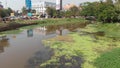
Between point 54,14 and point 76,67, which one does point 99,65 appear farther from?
point 54,14

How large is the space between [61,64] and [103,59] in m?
2.43

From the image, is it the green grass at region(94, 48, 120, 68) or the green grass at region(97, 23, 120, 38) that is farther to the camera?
the green grass at region(97, 23, 120, 38)

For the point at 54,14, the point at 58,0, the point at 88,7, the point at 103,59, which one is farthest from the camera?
the point at 58,0

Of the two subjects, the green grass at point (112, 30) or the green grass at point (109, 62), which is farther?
the green grass at point (112, 30)

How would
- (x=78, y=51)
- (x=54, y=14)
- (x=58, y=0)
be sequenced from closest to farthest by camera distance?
(x=78, y=51), (x=54, y=14), (x=58, y=0)

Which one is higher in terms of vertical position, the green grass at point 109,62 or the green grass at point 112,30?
the green grass at point 109,62

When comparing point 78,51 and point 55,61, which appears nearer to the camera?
point 55,61

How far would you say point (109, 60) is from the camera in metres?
10.8

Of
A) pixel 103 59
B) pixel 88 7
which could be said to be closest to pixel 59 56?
pixel 103 59

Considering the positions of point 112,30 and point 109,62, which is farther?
point 112,30

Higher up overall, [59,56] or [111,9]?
[111,9]

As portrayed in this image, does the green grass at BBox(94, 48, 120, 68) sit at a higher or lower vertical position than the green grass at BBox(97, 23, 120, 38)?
higher

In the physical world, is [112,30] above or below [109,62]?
below

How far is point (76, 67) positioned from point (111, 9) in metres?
29.8
